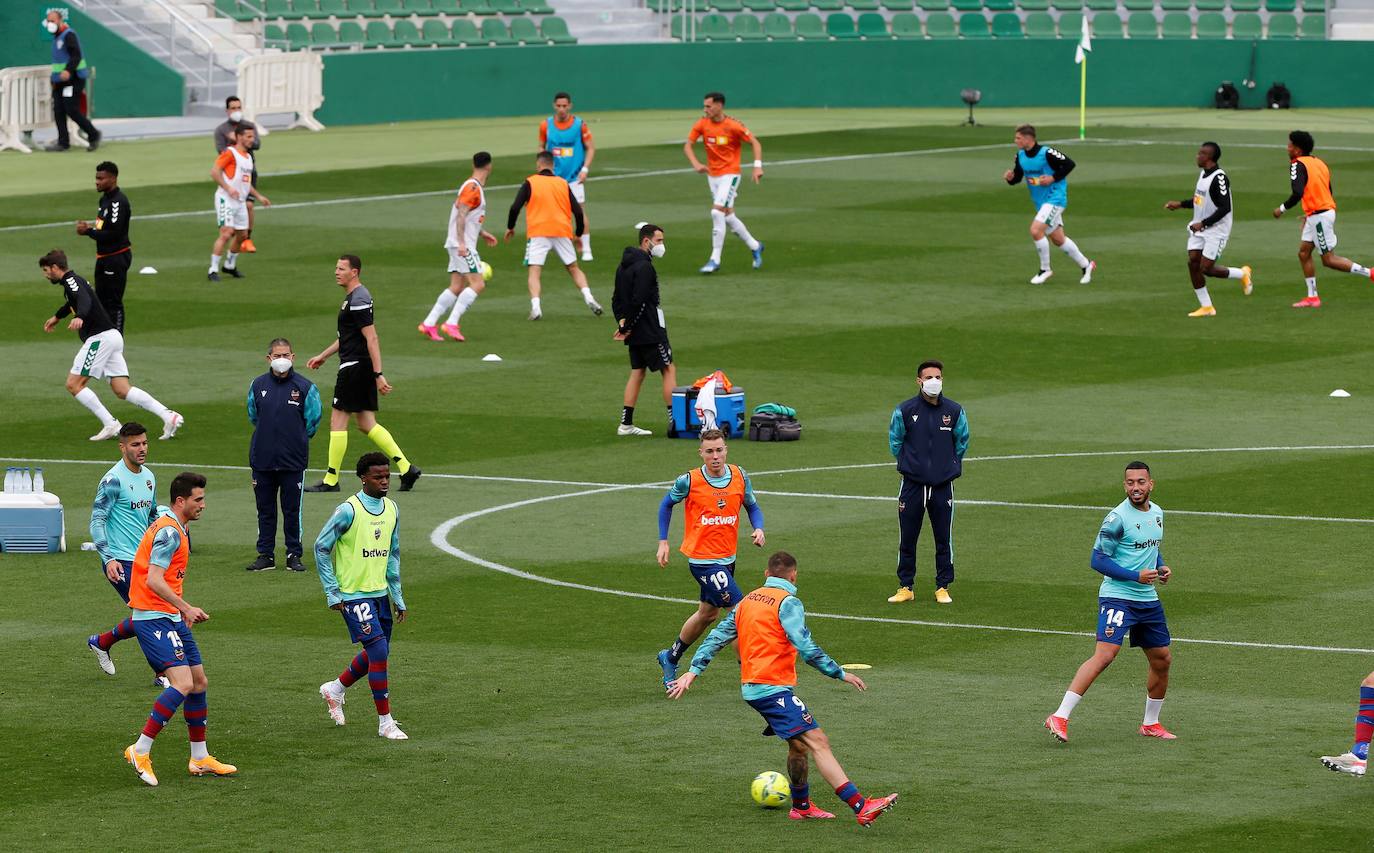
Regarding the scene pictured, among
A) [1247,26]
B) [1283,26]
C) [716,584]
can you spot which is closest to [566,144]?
[716,584]

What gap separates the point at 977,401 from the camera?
94.4 ft

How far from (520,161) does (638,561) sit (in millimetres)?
32681

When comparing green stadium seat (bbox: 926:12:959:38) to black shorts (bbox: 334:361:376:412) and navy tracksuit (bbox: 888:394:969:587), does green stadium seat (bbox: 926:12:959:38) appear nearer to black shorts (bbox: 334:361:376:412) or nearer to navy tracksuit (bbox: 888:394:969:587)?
black shorts (bbox: 334:361:376:412)

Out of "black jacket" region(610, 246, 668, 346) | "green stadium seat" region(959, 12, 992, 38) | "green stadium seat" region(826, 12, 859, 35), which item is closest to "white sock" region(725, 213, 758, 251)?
"black jacket" region(610, 246, 668, 346)

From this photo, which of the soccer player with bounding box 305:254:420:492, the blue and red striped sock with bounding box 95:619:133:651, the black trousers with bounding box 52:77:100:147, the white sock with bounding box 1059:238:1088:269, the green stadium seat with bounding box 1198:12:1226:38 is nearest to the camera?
the blue and red striped sock with bounding box 95:619:133:651

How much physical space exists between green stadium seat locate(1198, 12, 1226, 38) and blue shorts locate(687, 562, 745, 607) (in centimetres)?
5771

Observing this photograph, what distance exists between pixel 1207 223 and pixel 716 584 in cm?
1877

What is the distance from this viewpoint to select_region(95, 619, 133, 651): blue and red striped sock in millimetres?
16562

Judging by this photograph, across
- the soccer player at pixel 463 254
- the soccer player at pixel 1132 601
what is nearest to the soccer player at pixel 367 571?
the soccer player at pixel 1132 601

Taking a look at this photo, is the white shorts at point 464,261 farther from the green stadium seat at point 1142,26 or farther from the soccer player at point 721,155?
the green stadium seat at point 1142,26

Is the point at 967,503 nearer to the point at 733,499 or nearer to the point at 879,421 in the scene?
the point at 879,421

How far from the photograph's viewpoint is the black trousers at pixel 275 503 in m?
20.6

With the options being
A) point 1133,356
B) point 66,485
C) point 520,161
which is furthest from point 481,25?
point 66,485

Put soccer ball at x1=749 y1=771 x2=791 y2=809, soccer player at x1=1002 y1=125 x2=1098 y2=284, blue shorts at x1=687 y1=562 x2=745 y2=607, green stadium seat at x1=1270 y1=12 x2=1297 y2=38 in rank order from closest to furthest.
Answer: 1. soccer ball at x1=749 y1=771 x2=791 y2=809
2. blue shorts at x1=687 y1=562 x2=745 y2=607
3. soccer player at x1=1002 y1=125 x2=1098 y2=284
4. green stadium seat at x1=1270 y1=12 x2=1297 y2=38
